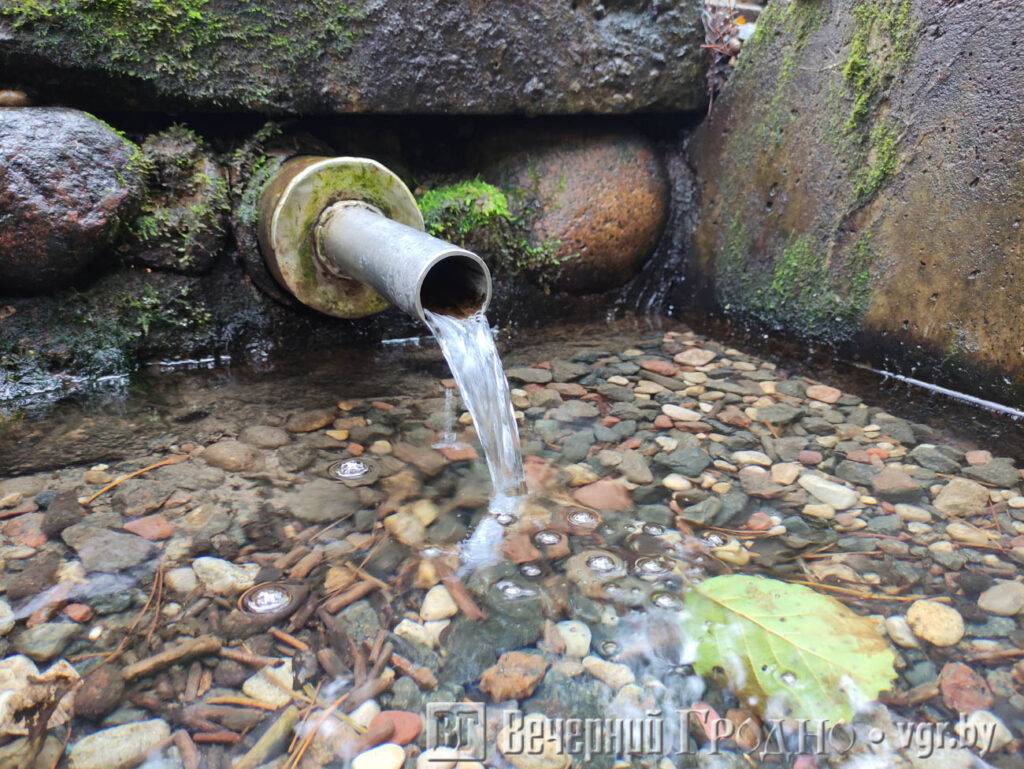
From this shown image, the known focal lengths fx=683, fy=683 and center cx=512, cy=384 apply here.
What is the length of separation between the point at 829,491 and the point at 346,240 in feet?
6.63

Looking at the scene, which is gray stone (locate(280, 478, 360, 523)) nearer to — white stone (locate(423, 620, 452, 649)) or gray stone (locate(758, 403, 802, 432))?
white stone (locate(423, 620, 452, 649))

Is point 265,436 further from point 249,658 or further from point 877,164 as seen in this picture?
point 877,164

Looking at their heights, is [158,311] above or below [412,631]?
above

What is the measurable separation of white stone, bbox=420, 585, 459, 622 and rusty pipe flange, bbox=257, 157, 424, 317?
164cm

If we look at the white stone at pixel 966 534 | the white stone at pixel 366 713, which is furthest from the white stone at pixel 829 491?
the white stone at pixel 366 713

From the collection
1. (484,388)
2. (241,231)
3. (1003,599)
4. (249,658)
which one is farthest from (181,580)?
(1003,599)

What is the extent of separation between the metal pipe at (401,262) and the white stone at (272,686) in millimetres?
1154

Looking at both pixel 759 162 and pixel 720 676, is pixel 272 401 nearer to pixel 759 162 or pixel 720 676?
pixel 720 676

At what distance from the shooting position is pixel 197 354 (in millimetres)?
3260

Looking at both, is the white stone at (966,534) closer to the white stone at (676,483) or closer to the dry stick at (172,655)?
the white stone at (676,483)

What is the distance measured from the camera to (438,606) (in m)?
1.84

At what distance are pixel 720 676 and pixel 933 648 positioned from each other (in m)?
0.55

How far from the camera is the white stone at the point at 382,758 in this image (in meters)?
1.41

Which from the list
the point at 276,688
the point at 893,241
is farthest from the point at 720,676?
the point at 893,241
